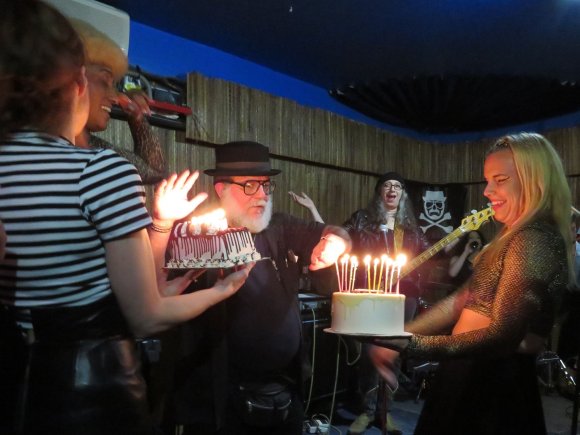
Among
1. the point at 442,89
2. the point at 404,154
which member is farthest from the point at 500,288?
the point at 404,154

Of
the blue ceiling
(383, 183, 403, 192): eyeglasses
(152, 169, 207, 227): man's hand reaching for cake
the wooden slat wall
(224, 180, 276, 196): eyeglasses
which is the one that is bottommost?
(152, 169, 207, 227): man's hand reaching for cake

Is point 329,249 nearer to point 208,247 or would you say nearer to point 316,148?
point 208,247

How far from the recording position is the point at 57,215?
0.97 meters

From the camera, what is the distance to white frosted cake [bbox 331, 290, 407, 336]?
1759mm

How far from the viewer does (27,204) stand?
967 millimetres

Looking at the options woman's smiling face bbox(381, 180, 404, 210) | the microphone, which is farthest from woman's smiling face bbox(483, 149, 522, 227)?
woman's smiling face bbox(381, 180, 404, 210)

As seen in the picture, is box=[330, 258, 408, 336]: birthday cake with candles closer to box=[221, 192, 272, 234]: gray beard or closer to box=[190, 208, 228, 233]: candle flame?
box=[190, 208, 228, 233]: candle flame

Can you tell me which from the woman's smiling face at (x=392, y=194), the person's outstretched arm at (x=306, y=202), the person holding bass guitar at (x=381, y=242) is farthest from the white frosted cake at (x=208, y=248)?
the woman's smiling face at (x=392, y=194)

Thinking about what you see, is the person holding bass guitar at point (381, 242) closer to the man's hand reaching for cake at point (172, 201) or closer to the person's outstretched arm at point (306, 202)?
the person's outstretched arm at point (306, 202)

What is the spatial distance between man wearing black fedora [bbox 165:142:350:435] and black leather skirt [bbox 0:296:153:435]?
121cm

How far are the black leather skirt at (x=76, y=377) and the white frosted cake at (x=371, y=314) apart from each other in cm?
94

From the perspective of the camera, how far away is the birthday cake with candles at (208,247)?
5.73 feet

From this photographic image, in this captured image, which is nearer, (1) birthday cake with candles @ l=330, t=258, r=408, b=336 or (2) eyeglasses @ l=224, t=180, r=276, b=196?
(1) birthday cake with candles @ l=330, t=258, r=408, b=336

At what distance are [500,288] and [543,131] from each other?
5215 millimetres
